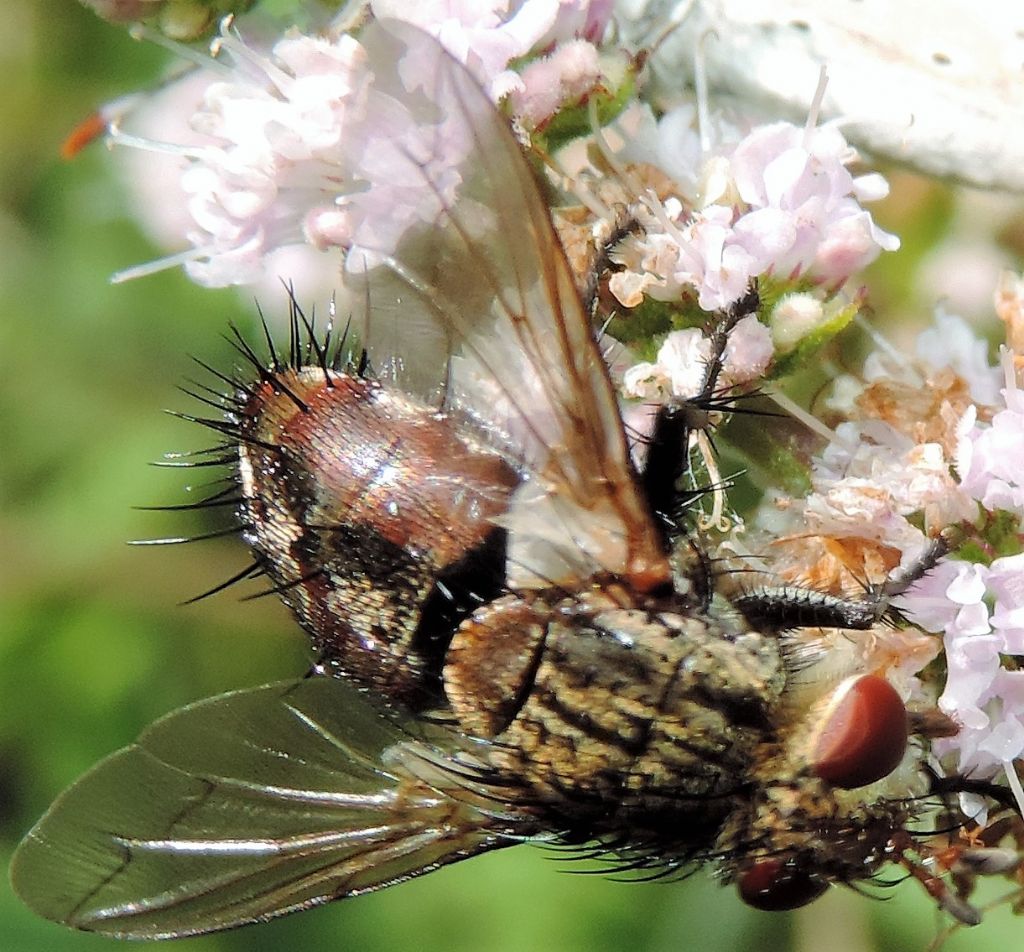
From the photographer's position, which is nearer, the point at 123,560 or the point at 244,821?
the point at 244,821

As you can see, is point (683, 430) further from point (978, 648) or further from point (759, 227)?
point (978, 648)

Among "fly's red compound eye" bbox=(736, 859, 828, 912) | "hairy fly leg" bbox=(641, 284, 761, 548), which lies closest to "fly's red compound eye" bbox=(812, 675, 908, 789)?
"fly's red compound eye" bbox=(736, 859, 828, 912)

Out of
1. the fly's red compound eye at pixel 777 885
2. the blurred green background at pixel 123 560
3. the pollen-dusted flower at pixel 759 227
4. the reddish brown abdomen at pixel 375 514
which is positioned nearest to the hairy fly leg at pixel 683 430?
the pollen-dusted flower at pixel 759 227

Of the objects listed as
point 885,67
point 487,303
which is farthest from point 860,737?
point 885,67

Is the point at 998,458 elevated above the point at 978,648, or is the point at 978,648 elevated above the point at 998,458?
the point at 998,458

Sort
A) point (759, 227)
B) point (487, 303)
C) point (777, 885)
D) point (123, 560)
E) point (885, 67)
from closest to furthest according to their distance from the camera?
point (487, 303), point (777, 885), point (759, 227), point (885, 67), point (123, 560)

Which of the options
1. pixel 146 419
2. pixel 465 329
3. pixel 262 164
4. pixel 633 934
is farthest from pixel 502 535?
pixel 146 419

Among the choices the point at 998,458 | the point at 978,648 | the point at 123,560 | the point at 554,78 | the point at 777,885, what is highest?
the point at 554,78
